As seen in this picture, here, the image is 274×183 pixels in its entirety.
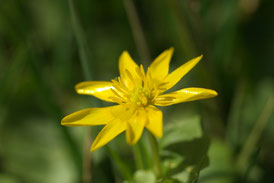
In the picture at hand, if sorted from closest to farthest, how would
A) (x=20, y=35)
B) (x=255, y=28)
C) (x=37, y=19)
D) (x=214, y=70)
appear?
(x=20, y=35) → (x=214, y=70) → (x=255, y=28) → (x=37, y=19)

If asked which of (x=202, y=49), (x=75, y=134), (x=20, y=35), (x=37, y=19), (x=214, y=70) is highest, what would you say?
(x=37, y=19)

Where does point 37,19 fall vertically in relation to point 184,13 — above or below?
above

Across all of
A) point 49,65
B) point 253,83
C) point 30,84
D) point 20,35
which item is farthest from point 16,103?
point 253,83

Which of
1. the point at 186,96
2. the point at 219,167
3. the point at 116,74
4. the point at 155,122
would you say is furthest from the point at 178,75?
the point at 116,74

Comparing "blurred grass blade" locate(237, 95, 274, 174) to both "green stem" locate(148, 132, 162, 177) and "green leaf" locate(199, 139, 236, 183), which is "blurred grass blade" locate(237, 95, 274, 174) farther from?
"green stem" locate(148, 132, 162, 177)

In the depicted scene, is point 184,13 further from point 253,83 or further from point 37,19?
point 37,19

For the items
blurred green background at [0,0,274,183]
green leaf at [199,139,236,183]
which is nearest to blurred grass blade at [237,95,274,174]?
blurred green background at [0,0,274,183]

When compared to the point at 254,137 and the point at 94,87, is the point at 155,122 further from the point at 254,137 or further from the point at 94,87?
the point at 254,137
